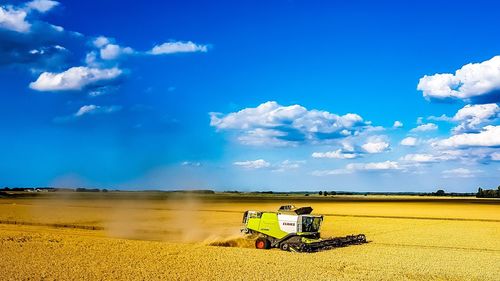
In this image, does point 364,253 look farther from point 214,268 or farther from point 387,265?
point 214,268

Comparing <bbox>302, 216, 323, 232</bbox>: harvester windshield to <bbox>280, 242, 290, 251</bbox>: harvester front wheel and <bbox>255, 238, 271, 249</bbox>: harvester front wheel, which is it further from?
<bbox>255, 238, 271, 249</bbox>: harvester front wheel

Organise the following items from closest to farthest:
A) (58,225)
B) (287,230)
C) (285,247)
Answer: (285,247), (287,230), (58,225)

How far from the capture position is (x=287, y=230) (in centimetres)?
3353

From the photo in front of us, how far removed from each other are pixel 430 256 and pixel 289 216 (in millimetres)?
8764

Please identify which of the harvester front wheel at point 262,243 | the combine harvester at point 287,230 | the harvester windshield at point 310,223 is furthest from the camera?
the harvester windshield at point 310,223

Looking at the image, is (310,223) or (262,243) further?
(310,223)

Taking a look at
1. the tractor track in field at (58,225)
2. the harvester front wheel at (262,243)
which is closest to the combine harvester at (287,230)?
the harvester front wheel at (262,243)

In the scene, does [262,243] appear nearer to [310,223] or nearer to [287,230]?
[287,230]

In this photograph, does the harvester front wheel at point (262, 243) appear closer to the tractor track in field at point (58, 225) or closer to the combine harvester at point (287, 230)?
the combine harvester at point (287, 230)

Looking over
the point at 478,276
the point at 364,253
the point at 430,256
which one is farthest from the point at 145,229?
the point at 478,276

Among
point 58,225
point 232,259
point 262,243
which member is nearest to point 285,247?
point 262,243

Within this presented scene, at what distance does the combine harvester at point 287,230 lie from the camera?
33000 millimetres

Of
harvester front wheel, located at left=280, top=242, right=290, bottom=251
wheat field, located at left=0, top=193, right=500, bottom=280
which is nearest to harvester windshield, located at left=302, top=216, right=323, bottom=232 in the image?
harvester front wheel, located at left=280, top=242, right=290, bottom=251

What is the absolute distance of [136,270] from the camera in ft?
81.4
